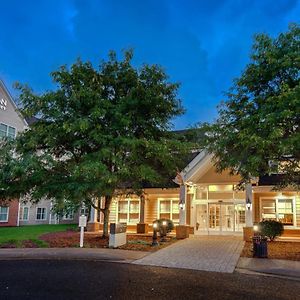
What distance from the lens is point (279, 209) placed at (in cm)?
2359

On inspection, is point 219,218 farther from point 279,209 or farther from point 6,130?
point 6,130

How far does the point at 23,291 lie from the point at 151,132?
11.6m

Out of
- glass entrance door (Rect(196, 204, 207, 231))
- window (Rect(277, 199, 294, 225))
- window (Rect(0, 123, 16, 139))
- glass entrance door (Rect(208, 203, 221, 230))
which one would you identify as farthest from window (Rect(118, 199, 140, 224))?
window (Rect(0, 123, 16, 139))

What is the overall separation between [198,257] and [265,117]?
6310mm

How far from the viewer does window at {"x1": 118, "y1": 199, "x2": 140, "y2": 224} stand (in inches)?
1067

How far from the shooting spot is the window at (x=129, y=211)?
27.1 m

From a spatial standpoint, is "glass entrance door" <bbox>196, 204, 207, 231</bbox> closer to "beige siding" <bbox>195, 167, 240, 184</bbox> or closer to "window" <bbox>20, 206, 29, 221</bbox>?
"beige siding" <bbox>195, 167, 240, 184</bbox>

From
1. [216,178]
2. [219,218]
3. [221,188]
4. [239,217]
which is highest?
[216,178]

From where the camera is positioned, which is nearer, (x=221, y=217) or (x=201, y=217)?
(x=221, y=217)

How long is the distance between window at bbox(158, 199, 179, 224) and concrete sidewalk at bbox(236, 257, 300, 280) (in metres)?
12.9

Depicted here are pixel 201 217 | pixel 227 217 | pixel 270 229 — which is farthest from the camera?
pixel 201 217

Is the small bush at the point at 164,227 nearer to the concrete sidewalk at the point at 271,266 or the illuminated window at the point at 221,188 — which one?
the illuminated window at the point at 221,188

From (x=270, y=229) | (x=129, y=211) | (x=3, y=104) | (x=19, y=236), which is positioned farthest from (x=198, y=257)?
(x=3, y=104)

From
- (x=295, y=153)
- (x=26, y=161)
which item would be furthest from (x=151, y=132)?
(x=295, y=153)
